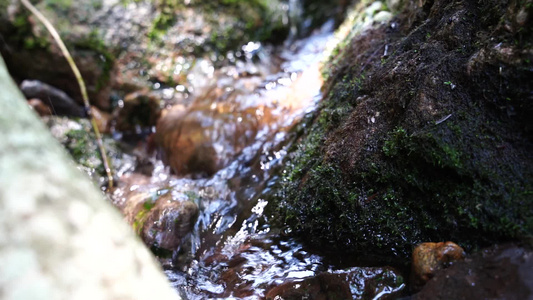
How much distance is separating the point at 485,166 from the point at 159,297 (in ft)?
6.27

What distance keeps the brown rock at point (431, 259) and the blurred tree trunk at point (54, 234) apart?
1.48m

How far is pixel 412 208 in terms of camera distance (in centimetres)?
233

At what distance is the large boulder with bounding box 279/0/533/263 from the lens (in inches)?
79.4

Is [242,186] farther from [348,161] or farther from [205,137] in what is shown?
[348,161]

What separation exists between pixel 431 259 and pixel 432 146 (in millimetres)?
675

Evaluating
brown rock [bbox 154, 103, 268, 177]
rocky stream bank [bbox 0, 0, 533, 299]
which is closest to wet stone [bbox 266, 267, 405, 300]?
rocky stream bank [bbox 0, 0, 533, 299]

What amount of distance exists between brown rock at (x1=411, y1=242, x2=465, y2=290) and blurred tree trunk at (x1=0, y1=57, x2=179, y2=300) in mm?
1477

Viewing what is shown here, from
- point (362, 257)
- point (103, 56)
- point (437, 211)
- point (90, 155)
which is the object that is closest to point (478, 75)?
point (437, 211)

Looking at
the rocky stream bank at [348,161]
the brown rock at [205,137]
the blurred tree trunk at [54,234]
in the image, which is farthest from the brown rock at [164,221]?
the blurred tree trunk at [54,234]

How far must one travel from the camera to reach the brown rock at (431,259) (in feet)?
6.52

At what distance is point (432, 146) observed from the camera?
2174mm

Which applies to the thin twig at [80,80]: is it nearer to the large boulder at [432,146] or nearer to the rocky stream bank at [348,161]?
the rocky stream bank at [348,161]

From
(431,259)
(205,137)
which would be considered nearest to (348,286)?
(431,259)

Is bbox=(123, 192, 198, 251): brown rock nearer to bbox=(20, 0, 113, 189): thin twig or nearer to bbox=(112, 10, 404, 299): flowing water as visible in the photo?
bbox=(112, 10, 404, 299): flowing water
